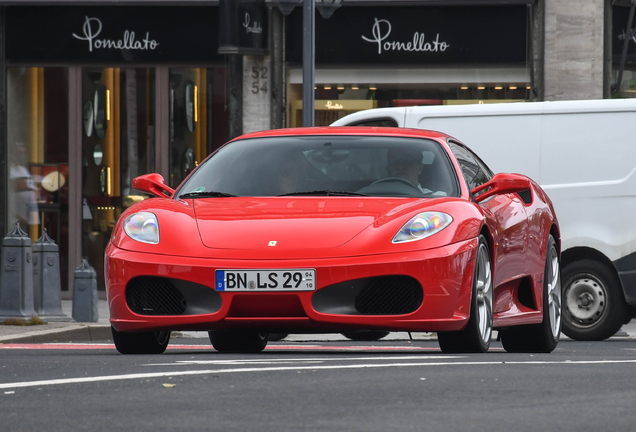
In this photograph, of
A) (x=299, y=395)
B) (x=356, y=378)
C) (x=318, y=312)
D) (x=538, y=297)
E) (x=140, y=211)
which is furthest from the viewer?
(x=538, y=297)

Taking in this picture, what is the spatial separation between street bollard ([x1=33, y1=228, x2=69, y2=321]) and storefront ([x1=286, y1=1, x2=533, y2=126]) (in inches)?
231

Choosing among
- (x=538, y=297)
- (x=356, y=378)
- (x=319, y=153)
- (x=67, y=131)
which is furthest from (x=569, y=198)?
(x=67, y=131)

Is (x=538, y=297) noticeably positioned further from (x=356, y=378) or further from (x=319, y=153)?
(x=356, y=378)

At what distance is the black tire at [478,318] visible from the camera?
693cm

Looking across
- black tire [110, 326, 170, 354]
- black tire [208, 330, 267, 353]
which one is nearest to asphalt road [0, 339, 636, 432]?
black tire [110, 326, 170, 354]

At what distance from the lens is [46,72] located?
18938 millimetres

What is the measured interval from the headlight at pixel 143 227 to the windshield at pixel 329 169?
59 centimetres

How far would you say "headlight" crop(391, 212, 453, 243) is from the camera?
6.62 m

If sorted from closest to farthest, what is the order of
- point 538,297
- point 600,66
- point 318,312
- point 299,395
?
point 299,395 → point 318,312 → point 538,297 → point 600,66

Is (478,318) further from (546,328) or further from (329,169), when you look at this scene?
(546,328)

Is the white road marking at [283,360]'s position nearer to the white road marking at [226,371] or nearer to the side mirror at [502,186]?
the white road marking at [226,371]

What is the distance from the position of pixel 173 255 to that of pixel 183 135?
40.0ft

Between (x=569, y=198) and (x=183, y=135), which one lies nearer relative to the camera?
(x=569, y=198)

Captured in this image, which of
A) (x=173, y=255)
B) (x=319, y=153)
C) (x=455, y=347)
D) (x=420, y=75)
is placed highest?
(x=420, y=75)
